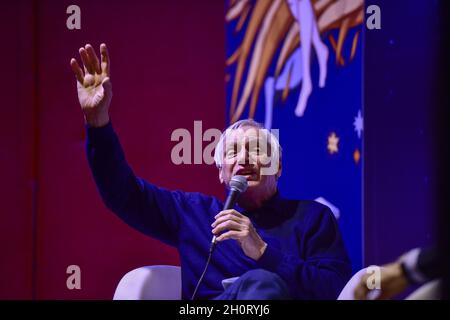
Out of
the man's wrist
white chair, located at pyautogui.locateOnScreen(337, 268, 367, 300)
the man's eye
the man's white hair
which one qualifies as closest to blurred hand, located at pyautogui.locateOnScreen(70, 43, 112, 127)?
the man's white hair

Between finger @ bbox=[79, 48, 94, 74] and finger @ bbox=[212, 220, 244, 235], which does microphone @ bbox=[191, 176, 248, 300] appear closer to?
finger @ bbox=[212, 220, 244, 235]

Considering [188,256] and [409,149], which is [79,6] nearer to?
[188,256]

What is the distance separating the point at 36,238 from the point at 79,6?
94 centimetres

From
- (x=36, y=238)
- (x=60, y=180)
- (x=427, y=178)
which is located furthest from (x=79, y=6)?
(x=427, y=178)

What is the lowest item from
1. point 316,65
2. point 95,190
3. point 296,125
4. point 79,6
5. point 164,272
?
point 164,272

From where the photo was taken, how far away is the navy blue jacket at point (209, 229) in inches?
97.1

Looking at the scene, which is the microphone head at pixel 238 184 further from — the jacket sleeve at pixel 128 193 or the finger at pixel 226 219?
the jacket sleeve at pixel 128 193

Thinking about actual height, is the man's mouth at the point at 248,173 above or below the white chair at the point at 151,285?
above

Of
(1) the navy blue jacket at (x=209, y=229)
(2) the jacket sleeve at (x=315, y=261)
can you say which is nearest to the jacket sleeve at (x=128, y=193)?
(1) the navy blue jacket at (x=209, y=229)

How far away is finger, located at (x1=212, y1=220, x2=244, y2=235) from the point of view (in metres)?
2.37

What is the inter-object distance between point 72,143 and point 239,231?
84 centimetres

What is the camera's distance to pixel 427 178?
264cm

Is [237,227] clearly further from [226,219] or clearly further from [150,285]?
[150,285]

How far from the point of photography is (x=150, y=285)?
2502mm
